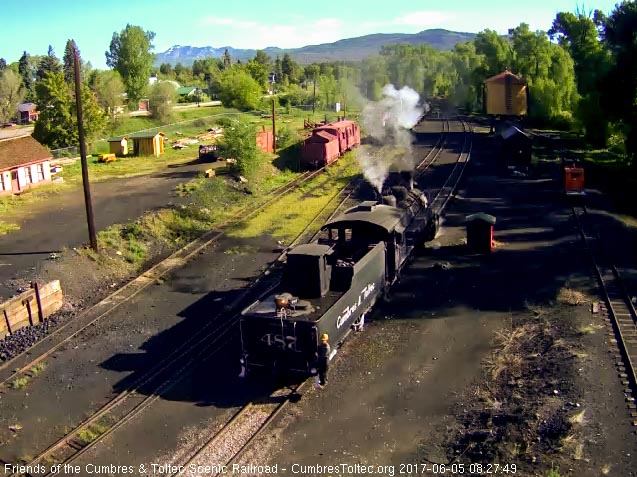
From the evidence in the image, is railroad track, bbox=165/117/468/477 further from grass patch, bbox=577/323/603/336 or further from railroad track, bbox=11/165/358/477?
grass patch, bbox=577/323/603/336

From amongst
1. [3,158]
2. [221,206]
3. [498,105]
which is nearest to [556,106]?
[498,105]

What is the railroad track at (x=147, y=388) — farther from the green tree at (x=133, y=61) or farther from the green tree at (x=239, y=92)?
the green tree at (x=133, y=61)

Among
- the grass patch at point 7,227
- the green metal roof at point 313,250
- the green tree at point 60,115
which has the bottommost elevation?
the grass patch at point 7,227

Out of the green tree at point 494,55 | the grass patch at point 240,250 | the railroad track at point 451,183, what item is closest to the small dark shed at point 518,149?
the railroad track at point 451,183

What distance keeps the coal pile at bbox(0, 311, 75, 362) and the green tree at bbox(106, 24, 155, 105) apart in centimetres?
7094

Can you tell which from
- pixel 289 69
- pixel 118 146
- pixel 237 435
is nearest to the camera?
pixel 237 435

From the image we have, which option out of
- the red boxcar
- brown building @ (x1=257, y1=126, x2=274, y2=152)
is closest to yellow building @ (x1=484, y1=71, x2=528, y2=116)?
the red boxcar

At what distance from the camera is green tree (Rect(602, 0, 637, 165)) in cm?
3572

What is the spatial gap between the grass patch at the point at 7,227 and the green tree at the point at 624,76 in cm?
3354

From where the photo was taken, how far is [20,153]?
36.1 meters

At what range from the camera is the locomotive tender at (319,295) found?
44.8 ft

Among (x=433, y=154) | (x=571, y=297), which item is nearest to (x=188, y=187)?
(x=433, y=154)

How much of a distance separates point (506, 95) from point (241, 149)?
37709 millimetres

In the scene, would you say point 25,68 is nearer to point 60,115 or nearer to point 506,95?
point 60,115
